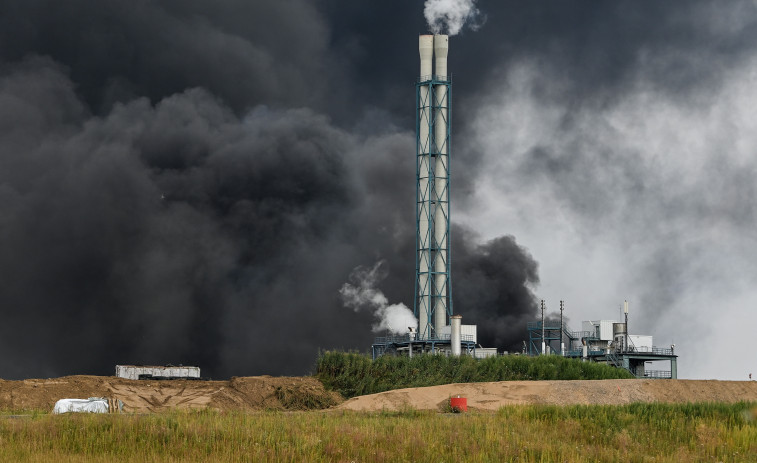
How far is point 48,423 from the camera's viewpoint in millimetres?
29516

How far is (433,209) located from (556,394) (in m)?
50.5

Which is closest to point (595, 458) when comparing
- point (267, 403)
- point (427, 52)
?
point (267, 403)

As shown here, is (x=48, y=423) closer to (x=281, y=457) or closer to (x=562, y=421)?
(x=281, y=457)

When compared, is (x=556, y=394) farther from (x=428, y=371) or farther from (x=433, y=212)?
(x=433, y=212)

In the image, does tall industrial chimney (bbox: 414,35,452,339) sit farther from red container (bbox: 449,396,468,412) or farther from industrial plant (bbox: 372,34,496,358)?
red container (bbox: 449,396,468,412)

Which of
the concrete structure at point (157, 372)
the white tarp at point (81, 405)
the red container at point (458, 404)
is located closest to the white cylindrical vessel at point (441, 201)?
the concrete structure at point (157, 372)

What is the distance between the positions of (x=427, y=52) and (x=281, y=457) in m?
75.5

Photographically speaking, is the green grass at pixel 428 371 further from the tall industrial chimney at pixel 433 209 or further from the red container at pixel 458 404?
the tall industrial chimney at pixel 433 209

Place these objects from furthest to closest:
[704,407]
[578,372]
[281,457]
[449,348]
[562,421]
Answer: [449,348] < [578,372] < [704,407] < [562,421] < [281,457]

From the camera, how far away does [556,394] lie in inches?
1767

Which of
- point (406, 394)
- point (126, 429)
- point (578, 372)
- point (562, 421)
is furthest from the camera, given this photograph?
point (578, 372)

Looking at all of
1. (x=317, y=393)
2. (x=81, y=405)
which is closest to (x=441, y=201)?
(x=317, y=393)

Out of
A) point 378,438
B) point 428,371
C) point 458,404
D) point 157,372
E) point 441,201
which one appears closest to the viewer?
point 378,438

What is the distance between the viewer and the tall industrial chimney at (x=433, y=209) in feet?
307
